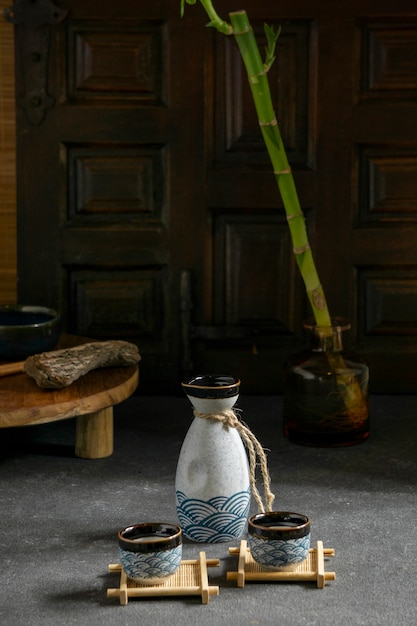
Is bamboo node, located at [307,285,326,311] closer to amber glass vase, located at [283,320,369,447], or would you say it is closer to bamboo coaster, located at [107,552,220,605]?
amber glass vase, located at [283,320,369,447]

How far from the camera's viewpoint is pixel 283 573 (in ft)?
5.29

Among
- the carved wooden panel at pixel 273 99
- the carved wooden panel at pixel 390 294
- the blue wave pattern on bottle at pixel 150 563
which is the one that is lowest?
the blue wave pattern on bottle at pixel 150 563

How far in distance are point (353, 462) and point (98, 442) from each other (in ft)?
1.82

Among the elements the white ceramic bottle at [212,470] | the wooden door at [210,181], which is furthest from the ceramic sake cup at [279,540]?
the wooden door at [210,181]

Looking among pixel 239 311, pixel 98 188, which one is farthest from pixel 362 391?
pixel 98 188

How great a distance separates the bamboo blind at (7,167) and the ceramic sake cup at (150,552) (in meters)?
1.33

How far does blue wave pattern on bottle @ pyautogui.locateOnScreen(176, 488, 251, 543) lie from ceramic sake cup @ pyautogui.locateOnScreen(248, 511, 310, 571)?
0.39 feet

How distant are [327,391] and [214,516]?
0.62 metres

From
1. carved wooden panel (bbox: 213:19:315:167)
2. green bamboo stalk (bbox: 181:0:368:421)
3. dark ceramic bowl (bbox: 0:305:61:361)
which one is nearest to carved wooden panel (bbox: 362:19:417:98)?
carved wooden panel (bbox: 213:19:315:167)

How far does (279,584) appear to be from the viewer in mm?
1631

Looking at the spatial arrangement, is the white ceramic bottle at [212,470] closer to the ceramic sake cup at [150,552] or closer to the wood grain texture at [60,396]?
the ceramic sake cup at [150,552]

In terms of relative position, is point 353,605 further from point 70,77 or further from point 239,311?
point 70,77

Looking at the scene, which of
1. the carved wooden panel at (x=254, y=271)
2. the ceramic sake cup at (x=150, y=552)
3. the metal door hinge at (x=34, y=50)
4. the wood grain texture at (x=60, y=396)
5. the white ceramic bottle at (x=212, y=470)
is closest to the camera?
the ceramic sake cup at (x=150, y=552)

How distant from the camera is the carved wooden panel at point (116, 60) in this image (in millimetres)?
2611
